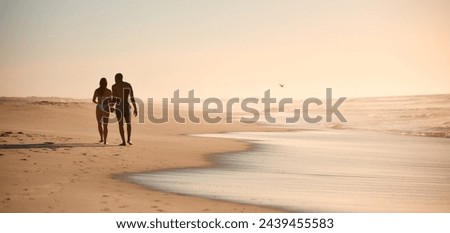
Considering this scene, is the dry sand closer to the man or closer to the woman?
the man

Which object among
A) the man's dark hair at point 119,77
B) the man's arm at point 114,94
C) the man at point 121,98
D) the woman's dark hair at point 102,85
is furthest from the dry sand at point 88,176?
the man's dark hair at point 119,77

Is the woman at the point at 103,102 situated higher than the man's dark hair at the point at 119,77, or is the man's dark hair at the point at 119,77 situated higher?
the man's dark hair at the point at 119,77

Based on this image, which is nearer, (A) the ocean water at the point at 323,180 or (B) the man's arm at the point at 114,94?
(A) the ocean water at the point at 323,180

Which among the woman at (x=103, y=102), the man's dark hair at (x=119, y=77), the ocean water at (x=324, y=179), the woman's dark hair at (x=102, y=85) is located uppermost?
the man's dark hair at (x=119, y=77)

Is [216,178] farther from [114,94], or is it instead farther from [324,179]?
[114,94]

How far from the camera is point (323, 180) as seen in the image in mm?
9172

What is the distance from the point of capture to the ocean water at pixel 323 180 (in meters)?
7.30
